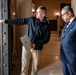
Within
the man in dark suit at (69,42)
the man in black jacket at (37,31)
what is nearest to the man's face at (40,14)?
the man in black jacket at (37,31)

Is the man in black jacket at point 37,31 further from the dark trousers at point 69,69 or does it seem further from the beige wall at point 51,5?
the beige wall at point 51,5

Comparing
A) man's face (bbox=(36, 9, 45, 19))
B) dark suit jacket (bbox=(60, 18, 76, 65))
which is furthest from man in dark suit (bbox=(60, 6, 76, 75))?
man's face (bbox=(36, 9, 45, 19))

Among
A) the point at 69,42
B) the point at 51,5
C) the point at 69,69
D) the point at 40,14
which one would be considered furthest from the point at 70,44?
the point at 51,5

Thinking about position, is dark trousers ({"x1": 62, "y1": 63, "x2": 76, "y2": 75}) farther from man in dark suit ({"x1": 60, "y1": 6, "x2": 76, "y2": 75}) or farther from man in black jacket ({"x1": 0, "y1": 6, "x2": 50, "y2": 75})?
man in black jacket ({"x1": 0, "y1": 6, "x2": 50, "y2": 75})

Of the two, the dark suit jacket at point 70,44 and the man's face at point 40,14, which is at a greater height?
the man's face at point 40,14

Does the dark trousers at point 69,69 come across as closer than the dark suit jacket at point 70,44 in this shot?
No

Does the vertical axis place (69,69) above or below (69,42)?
below

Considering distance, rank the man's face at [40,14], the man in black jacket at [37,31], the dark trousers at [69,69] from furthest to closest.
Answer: the man in black jacket at [37,31], the man's face at [40,14], the dark trousers at [69,69]

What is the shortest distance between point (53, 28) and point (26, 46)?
14.2 meters

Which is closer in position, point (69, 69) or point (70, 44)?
point (70, 44)

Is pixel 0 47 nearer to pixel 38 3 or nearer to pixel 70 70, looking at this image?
pixel 70 70

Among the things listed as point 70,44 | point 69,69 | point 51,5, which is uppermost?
point 51,5

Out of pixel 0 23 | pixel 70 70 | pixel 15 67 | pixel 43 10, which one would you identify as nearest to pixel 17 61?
pixel 15 67

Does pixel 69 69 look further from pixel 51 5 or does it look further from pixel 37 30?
pixel 51 5
